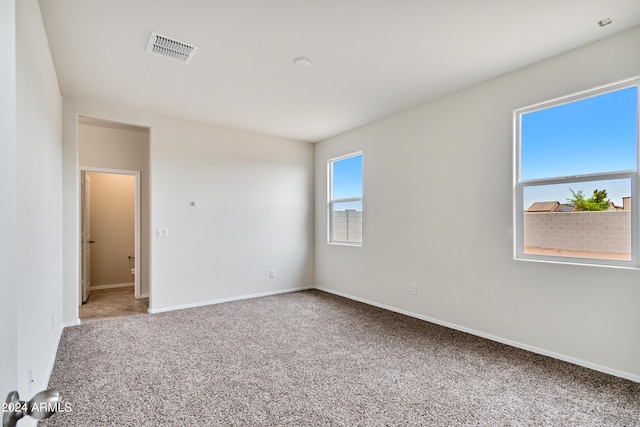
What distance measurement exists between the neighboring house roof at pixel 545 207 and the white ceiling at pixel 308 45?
4.18 ft

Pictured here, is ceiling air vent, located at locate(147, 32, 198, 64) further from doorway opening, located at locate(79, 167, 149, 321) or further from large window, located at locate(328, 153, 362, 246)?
doorway opening, located at locate(79, 167, 149, 321)

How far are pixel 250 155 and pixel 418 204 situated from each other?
268cm

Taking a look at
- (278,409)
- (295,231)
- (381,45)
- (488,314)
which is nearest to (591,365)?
(488,314)

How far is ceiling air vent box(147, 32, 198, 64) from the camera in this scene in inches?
104

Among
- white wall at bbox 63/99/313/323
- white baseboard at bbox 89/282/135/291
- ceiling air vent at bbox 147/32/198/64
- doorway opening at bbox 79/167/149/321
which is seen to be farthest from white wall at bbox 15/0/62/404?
white baseboard at bbox 89/282/135/291

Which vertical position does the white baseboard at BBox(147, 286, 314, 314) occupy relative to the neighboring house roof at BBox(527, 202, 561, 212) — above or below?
below

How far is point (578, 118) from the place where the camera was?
2857mm

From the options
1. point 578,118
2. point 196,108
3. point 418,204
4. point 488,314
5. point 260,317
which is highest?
point 196,108

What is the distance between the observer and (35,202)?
221 cm

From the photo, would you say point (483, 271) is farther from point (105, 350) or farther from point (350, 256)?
point (105, 350)

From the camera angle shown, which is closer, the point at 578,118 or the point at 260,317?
the point at 578,118

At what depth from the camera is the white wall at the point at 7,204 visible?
0.62 metres

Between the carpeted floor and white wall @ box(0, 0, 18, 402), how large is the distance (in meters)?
1.65

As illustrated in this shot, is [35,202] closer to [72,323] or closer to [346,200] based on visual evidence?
[72,323]
